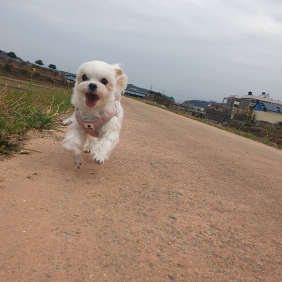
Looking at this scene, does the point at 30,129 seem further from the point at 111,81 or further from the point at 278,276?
the point at 278,276

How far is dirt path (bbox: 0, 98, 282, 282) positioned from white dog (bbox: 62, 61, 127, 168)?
29 cm

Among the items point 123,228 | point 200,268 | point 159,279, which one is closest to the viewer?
point 159,279

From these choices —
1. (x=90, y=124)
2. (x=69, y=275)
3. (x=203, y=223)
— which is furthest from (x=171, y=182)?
(x=69, y=275)

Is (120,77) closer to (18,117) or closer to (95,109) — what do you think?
(95,109)

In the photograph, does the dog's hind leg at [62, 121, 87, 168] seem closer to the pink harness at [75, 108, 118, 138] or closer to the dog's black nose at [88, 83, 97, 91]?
the pink harness at [75, 108, 118, 138]

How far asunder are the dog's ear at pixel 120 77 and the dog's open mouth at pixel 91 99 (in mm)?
654

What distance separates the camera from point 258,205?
119 inches

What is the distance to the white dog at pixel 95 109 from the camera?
3.16m

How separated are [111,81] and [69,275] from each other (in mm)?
2446

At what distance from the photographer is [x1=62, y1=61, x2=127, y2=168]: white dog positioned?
10.4ft

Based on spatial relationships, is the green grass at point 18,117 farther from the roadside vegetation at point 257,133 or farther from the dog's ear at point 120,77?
the roadside vegetation at point 257,133

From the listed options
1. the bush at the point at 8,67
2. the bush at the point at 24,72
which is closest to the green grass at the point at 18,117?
the bush at the point at 24,72

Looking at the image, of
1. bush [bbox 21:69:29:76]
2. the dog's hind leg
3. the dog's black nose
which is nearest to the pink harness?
the dog's hind leg

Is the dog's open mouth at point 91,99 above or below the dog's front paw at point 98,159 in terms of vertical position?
above
